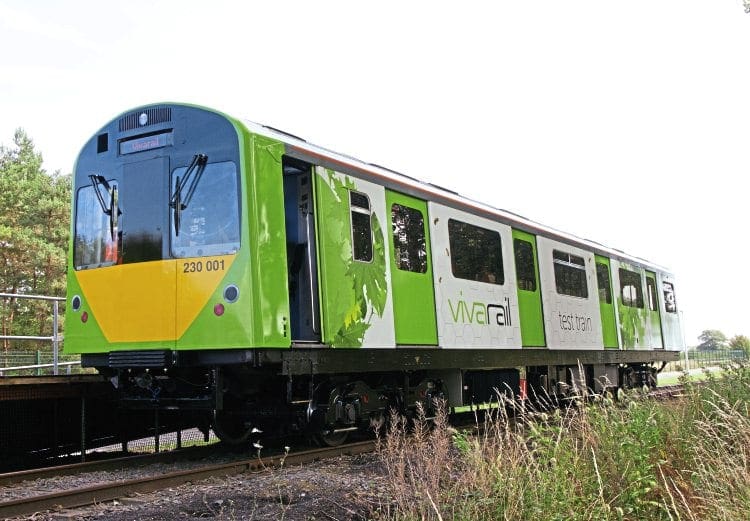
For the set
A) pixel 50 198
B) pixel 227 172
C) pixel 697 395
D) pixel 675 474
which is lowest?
pixel 675 474

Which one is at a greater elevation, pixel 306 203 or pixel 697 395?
pixel 306 203

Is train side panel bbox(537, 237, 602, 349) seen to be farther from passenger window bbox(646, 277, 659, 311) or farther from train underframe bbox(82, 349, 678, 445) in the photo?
passenger window bbox(646, 277, 659, 311)

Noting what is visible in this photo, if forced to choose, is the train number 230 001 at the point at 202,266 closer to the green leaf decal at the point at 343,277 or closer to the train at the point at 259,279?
the train at the point at 259,279

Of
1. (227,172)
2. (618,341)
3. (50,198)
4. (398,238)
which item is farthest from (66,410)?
(50,198)

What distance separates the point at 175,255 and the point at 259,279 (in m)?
1.04

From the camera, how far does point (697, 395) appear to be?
25.7 ft

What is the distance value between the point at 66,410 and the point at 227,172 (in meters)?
3.79

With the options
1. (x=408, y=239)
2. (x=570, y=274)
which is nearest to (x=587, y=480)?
(x=408, y=239)

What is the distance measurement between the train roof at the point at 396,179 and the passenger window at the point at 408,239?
284 millimetres

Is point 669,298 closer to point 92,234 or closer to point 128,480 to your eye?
point 92,234

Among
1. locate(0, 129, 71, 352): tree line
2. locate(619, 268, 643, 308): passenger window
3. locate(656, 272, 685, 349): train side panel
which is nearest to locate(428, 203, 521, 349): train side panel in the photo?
locate(619, 268, 643, 308): passenger window

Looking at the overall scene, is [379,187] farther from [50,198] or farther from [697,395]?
[50,198]

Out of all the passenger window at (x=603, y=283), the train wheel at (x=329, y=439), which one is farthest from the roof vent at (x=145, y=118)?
the passenger window at (x=603, y=283)

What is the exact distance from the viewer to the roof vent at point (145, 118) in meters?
7.89
